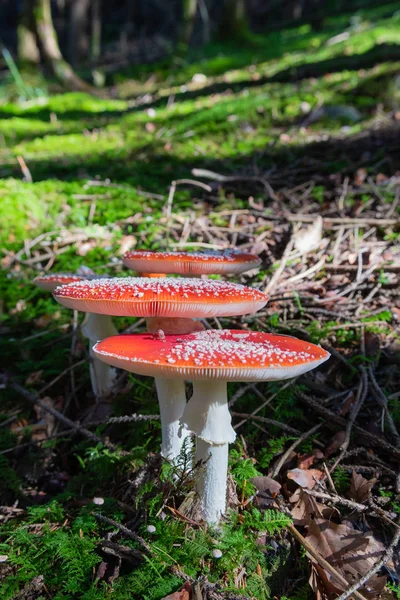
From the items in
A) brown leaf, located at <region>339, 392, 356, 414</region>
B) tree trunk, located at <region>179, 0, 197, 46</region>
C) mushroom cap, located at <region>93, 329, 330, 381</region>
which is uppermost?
tree trunk, located at <region>179, 0, 197, 46</region>

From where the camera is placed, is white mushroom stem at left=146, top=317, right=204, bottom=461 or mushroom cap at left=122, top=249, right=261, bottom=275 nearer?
white mushroom stem at left=146, top=317, right=204, bottom=461

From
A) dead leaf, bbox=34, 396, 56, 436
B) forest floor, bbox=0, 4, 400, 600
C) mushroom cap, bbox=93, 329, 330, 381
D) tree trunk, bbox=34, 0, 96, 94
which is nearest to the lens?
mushroom cap, bbox=93, 329, 330, 381

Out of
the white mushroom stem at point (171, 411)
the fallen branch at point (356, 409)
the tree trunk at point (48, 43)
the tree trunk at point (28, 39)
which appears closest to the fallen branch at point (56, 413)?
the white mushroom stem at point (171, 411)

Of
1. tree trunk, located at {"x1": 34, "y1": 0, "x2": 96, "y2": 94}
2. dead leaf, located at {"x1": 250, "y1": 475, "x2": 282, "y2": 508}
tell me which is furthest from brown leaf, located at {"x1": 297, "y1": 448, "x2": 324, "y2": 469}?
tree trunk, located at {"x1": 34, "y1": 0, "x2": 96, "y2": 94}

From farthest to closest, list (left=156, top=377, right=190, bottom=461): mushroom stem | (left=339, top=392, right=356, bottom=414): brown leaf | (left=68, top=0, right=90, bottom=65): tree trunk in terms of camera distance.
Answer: (left=68, top=0, right=90, bottom=65): tree trunk, (left=339, top=392, right=356, bottom=414): brown leaf, (left=156, top=377, right=190, bottom=461): mushroom stem

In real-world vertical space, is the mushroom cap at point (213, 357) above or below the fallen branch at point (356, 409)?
above

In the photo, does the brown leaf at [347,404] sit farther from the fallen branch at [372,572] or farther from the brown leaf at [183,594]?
the brown leaf at [183,594]

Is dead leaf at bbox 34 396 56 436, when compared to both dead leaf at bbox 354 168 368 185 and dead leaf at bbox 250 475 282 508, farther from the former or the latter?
dead leaf at bbox 354 168 368 185

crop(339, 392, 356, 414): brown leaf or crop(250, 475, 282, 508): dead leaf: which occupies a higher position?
crop(339, 392, 356, 414): brown leaf
